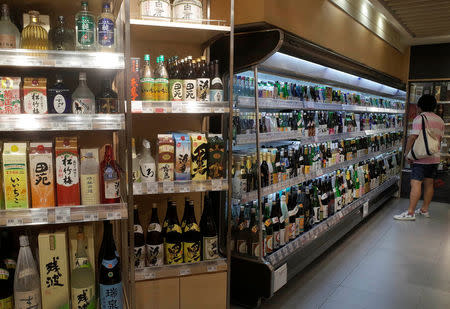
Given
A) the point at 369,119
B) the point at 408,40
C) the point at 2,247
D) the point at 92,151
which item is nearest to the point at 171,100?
the point at 92,151

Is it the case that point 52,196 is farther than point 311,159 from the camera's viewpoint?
No

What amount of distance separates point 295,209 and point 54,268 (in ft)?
7.03

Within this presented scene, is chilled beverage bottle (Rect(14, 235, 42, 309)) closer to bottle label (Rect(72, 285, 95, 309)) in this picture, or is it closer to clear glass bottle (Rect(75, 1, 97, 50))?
bottle label (Rect(72, 285, 95, 309))

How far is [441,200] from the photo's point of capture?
20.4 ft

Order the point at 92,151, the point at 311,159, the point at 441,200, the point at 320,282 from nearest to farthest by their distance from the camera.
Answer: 1. the point at 92,151
2. the point at 320,282
3. the point at 311,159
4. the point at 441,200

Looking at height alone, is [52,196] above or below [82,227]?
above

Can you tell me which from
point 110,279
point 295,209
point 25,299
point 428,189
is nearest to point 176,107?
point 110,279

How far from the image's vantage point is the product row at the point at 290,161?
2775mm

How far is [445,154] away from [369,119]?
2.27 meters

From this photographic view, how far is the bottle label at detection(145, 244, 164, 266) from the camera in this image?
2.11 m

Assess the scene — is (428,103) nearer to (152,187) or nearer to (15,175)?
(152,187)

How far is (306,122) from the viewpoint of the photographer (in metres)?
3.79

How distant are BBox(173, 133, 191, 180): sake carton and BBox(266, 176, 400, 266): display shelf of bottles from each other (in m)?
1.07

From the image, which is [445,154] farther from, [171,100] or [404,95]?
[171,100]
